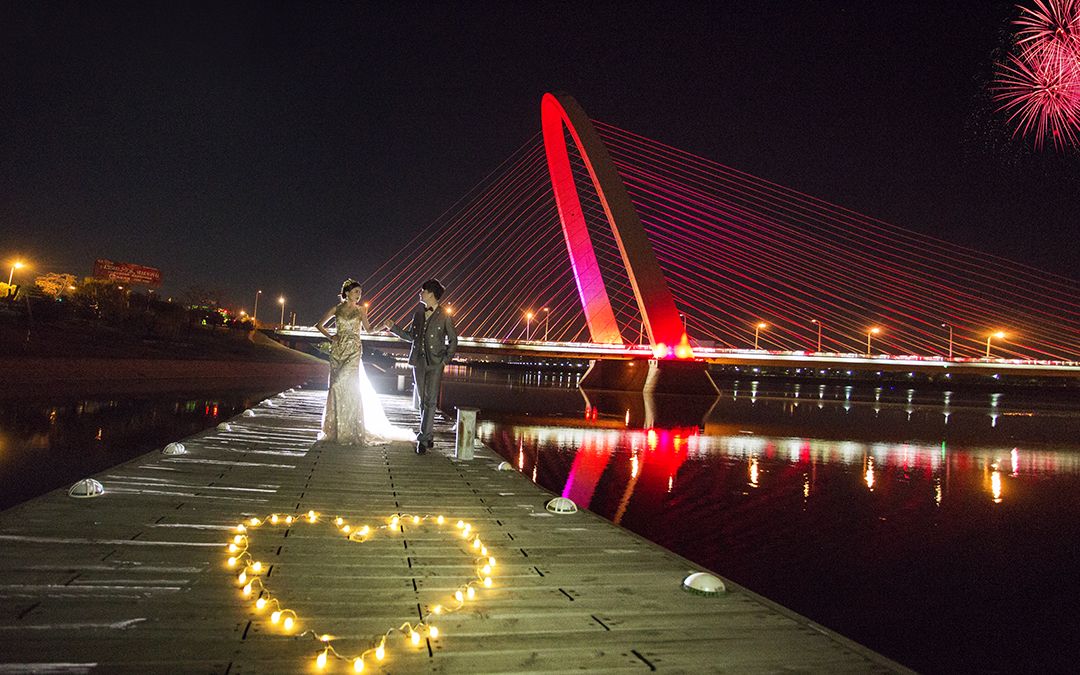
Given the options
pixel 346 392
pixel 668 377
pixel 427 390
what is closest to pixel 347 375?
pixel 346 392

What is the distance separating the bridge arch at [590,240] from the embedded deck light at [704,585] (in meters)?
29.2

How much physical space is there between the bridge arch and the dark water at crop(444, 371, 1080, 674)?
16138 mm

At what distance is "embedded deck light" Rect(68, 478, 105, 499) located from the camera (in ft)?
15.2

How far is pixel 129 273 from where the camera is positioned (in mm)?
76750

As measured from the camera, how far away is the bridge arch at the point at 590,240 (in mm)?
31844

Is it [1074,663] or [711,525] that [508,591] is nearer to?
[1074,663]

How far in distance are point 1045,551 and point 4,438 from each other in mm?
13542

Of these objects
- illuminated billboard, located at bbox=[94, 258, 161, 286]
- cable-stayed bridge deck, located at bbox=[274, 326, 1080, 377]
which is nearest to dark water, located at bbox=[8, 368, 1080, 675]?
cable-stayed bridge deck, located at bbox=[274, 326, 1080, 377]

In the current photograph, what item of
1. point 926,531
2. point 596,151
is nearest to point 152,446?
point 926,531

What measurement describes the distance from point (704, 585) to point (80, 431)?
1136 centimetres

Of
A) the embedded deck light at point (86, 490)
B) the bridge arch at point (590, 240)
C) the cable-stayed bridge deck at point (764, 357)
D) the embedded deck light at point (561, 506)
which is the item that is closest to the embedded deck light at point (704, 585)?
the embedded deck light at point (561, 506)

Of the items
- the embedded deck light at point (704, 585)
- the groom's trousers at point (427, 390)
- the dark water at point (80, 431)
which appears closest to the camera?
the embedded deck light at point (704, 585)

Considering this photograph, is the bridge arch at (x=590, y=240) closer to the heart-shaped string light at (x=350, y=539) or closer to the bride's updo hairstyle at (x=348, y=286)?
the bride's updo hairstyle at (x=348, y=286)

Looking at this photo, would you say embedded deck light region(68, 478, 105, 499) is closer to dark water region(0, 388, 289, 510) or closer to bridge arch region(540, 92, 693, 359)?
dark water region(0, 388, 289, 510)
